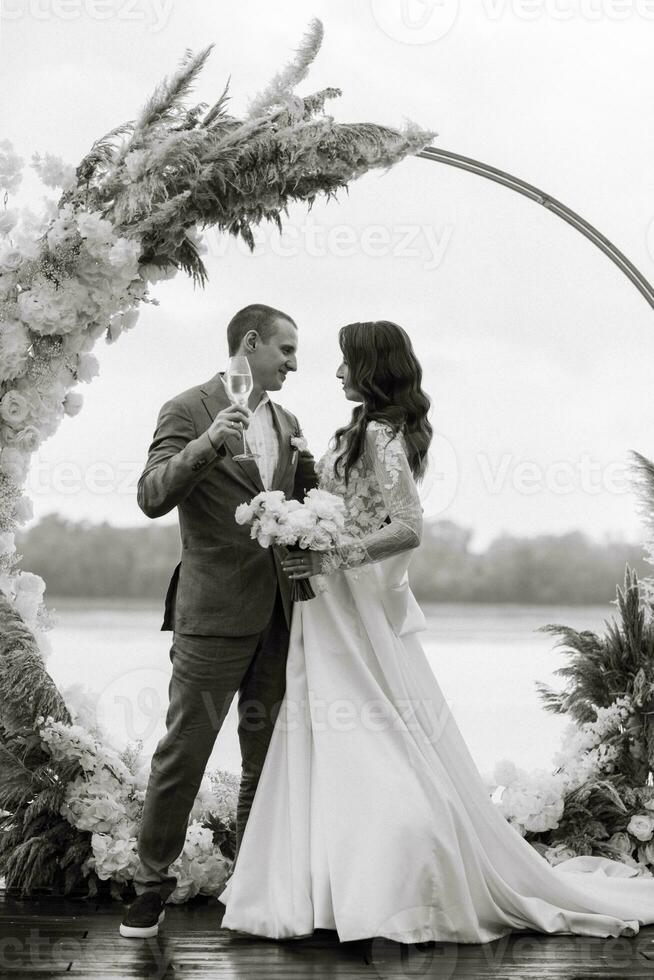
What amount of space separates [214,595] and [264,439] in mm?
539

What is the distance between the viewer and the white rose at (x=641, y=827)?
364 centimetres

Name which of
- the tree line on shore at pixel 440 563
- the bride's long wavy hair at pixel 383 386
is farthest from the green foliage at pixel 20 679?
the tree line on shore at pixel 440 563

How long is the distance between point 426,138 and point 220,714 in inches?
78.6

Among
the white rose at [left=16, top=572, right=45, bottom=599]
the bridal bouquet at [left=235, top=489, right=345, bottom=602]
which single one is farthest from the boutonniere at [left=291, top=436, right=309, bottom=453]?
the white rose at [left=16, top=572, right=45, bottom=599]

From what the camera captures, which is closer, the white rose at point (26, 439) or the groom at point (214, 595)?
the groom at point (214, 595)

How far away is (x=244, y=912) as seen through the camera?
9.75 ft

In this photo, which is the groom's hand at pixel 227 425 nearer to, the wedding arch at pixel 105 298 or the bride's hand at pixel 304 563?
the bride's hand at pixel 304 563

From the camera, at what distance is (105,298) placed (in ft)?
11.3

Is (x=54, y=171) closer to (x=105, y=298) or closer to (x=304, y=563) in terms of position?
(x=105, y=298)

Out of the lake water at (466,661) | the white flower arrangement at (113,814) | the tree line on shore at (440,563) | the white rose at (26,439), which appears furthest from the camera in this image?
the tree line on shore at (440,563)

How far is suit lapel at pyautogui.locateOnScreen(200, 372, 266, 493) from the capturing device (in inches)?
123

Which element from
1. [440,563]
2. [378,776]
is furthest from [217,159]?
[440,563]

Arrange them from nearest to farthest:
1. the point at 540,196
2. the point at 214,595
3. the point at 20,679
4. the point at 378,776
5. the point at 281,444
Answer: the point at 378,776, the point at 214,595, the point at 281,444, the point at 20,679, the point at 540,196

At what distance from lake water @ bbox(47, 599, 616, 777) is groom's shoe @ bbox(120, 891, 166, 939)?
10026 mm
